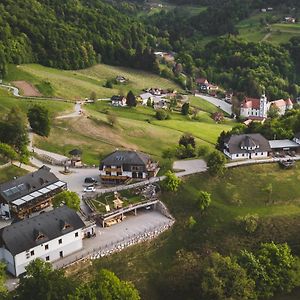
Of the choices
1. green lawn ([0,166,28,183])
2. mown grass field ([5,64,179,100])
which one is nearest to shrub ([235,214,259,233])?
green lawn ([0,166,28,183])

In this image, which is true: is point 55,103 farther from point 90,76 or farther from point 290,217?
point 290,217

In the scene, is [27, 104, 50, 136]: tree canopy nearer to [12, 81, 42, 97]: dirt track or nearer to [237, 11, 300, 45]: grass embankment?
[12, 81, 42, 97]: dirt track

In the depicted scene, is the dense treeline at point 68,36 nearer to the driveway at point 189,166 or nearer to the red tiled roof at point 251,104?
the red tiled roof at point 251,104

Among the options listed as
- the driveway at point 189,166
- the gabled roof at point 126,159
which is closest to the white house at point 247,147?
the driveway at point 189,166

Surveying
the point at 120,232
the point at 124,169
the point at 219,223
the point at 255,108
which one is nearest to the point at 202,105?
the point at 255,108

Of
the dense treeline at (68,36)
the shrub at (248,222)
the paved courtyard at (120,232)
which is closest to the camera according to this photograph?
the paved courtyard at (120,232)

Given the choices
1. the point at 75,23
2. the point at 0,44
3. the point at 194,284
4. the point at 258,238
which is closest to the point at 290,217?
the point at 258,238

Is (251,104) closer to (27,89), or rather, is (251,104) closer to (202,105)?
(202,105)
